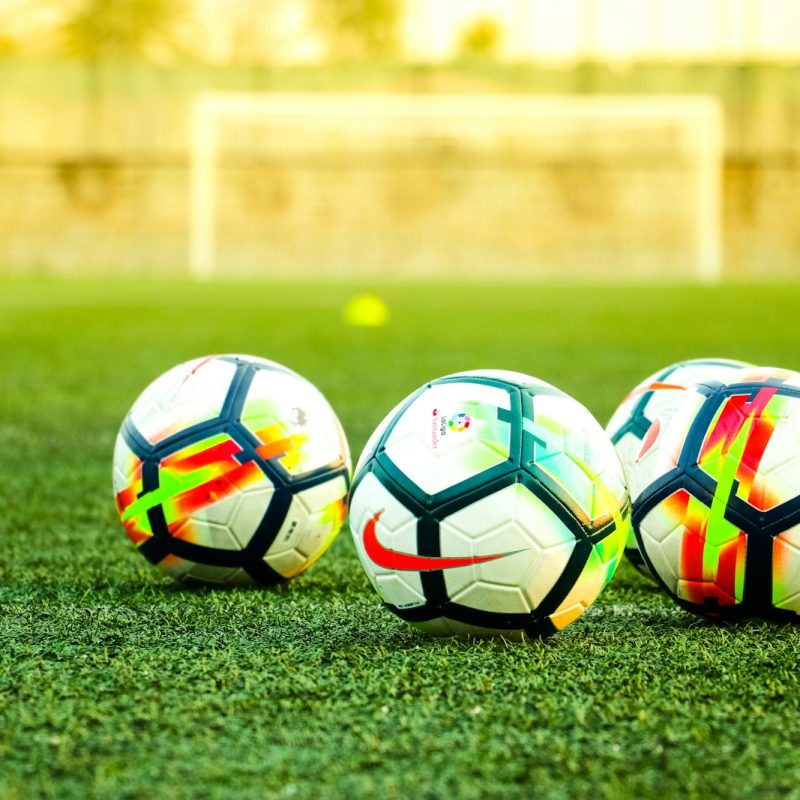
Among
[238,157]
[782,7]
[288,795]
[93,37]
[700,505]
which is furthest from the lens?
[93,37]

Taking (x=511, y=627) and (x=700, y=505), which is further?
(x=700, y=505)

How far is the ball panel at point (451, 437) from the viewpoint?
8.14 feet

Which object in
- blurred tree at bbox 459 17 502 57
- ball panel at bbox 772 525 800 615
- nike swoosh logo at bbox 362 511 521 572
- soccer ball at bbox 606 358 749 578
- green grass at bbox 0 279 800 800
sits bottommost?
green grass at bbox 0 279 800 800

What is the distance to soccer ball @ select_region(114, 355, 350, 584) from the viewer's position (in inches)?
120

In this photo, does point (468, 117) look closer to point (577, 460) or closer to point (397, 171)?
point (397, 171)

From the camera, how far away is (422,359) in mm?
9734

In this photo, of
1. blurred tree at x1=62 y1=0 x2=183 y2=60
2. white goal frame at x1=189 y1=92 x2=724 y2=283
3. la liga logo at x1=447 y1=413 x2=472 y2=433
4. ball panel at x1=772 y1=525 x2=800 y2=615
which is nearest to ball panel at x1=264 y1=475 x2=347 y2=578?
la liga logo at x1=447 y1=413 x2=472 y2=433

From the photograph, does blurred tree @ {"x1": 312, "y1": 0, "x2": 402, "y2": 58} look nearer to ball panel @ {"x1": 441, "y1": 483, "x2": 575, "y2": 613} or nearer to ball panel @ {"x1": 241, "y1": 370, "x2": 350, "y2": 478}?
ball panel @ {"x1": 241, "y1": 370, "x2": 350, "y2": 478}

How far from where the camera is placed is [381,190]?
1185 inches

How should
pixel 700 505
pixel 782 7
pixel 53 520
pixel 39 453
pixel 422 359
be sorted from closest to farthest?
1. pixel 700 505
2. pixel 53 520
3. pixel 39 453
4. pixel 422 359
5. pixel 782 7

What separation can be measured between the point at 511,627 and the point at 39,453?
11.8 ft

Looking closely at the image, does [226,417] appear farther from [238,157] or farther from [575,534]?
[238,157]

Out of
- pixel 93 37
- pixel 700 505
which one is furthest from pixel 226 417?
pixel 93 37

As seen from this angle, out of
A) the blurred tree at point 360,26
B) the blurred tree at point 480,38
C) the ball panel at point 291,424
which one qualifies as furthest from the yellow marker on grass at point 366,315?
the blurred tree at point 360,26
